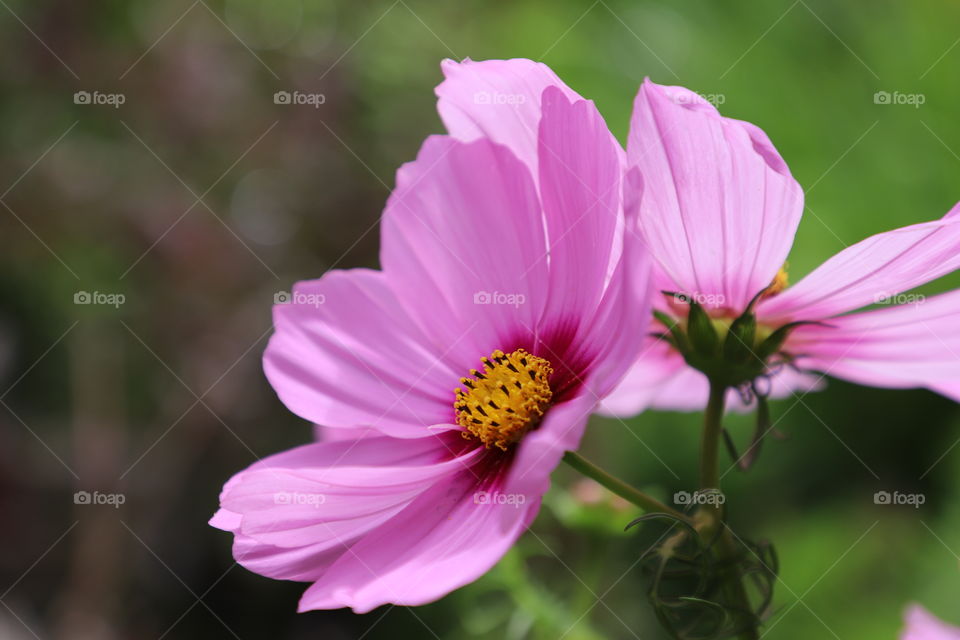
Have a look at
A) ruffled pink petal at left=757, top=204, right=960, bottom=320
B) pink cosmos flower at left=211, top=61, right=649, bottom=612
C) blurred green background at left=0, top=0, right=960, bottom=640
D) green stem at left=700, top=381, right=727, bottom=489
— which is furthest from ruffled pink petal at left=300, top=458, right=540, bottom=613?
blurred green background at left=0, top=0, right=960, bottom=640

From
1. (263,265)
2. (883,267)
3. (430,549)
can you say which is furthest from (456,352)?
(263,265)

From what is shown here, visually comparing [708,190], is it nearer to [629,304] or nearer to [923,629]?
[629,304]

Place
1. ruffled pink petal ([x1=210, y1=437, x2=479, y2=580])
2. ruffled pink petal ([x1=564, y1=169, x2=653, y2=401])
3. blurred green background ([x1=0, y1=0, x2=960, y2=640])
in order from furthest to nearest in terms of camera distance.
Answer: blurred green background ([x1=0, y1=0, x2=960, y2=640]) < ruffled pink petal ([x1=210, y1=437, x2=479, y2=580]) < ruffled pink petal ([x1=564, y1=169, x2=653, y2=401])

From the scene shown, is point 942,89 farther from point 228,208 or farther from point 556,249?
point 556,249

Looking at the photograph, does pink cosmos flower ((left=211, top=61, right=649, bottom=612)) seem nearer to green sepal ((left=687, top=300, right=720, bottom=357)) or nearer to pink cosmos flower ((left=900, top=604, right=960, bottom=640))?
green sepal ((left=687, top=300, right=720, bottom=357))

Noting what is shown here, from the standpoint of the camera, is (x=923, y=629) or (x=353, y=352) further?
(x=353, y=352)

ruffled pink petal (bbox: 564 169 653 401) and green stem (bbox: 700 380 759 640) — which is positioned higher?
ruffled pink petal (bbox: 564 169 653 401)
